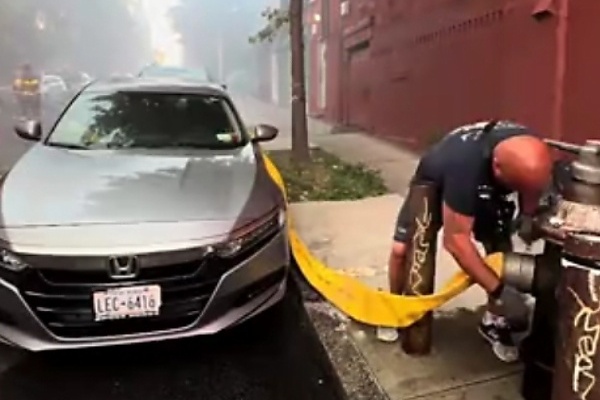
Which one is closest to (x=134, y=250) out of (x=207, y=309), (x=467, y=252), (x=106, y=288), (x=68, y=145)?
(x=106, y=288)

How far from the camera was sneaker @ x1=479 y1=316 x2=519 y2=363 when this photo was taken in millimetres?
3668

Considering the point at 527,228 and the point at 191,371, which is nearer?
the point at 527,228

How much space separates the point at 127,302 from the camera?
3467mm

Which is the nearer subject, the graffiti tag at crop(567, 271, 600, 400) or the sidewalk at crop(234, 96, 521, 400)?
the graffiti tag at crop(567, 271, 600, 400)

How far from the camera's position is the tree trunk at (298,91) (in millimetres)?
10938

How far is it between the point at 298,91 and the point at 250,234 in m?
7.61

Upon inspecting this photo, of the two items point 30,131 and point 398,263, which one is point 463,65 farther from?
point 398,263

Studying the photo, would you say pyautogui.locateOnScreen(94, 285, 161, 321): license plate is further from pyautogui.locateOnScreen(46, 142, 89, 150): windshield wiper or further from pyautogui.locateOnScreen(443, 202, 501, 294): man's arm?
pyautogui.locateOnScreen(46, 142, 89, 150): windshield wiper

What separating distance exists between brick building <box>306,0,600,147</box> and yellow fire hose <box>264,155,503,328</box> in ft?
10.8

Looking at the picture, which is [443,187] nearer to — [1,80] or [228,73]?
[1,80]

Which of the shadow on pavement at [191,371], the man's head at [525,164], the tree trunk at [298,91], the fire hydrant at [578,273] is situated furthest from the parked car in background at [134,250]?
the tree trunk at [298,91]

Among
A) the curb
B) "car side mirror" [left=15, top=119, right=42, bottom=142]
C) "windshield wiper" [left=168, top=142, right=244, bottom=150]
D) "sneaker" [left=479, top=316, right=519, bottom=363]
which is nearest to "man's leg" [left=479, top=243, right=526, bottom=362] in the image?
"sneaker" [left=479, top=316, right=519, bottom=363]

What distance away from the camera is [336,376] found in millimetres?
3645

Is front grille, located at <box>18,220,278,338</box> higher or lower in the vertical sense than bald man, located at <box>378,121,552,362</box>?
lower
